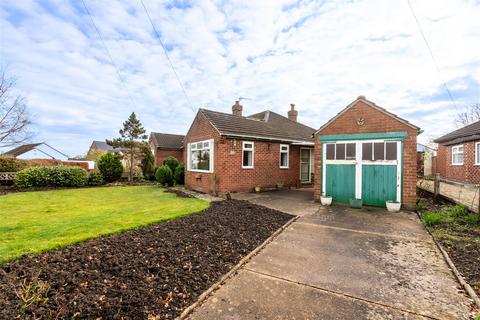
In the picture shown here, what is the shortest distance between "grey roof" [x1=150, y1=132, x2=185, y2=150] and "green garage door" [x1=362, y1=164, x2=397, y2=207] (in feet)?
66.5

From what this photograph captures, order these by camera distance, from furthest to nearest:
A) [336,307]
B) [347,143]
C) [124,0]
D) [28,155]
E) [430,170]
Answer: [28,155] → [430,170] → [347,143] → [124,0] → [336,307]

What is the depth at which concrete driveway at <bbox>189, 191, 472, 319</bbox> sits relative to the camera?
8.35 ft

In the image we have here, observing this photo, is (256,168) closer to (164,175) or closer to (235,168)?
(235,168)

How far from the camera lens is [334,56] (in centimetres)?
957

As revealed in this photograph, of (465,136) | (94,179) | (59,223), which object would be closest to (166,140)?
(94,179)

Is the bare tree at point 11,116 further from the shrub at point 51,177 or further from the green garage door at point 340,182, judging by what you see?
the green garage door at point 340,182

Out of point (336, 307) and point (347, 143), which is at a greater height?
point (347, 143)

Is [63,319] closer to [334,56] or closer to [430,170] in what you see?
[334,56]

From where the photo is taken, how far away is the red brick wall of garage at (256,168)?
10.9 metres

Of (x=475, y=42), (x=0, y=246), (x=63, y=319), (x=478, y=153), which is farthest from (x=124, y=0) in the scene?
(x=478, y=153)

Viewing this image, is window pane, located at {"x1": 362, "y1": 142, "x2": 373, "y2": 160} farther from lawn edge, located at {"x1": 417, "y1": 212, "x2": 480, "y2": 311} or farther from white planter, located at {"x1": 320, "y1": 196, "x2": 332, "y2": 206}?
lawn edge, located at {"x1": 417, "y1": 212, "x2": 480, "y2": 311}

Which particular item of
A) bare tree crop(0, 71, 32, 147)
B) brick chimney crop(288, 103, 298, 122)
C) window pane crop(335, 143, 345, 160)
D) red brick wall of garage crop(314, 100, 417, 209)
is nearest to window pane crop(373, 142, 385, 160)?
red brick wall of garage crop(314, 100, 417, 209)

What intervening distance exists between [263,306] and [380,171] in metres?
7.24

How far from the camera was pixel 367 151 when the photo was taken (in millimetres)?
8125
